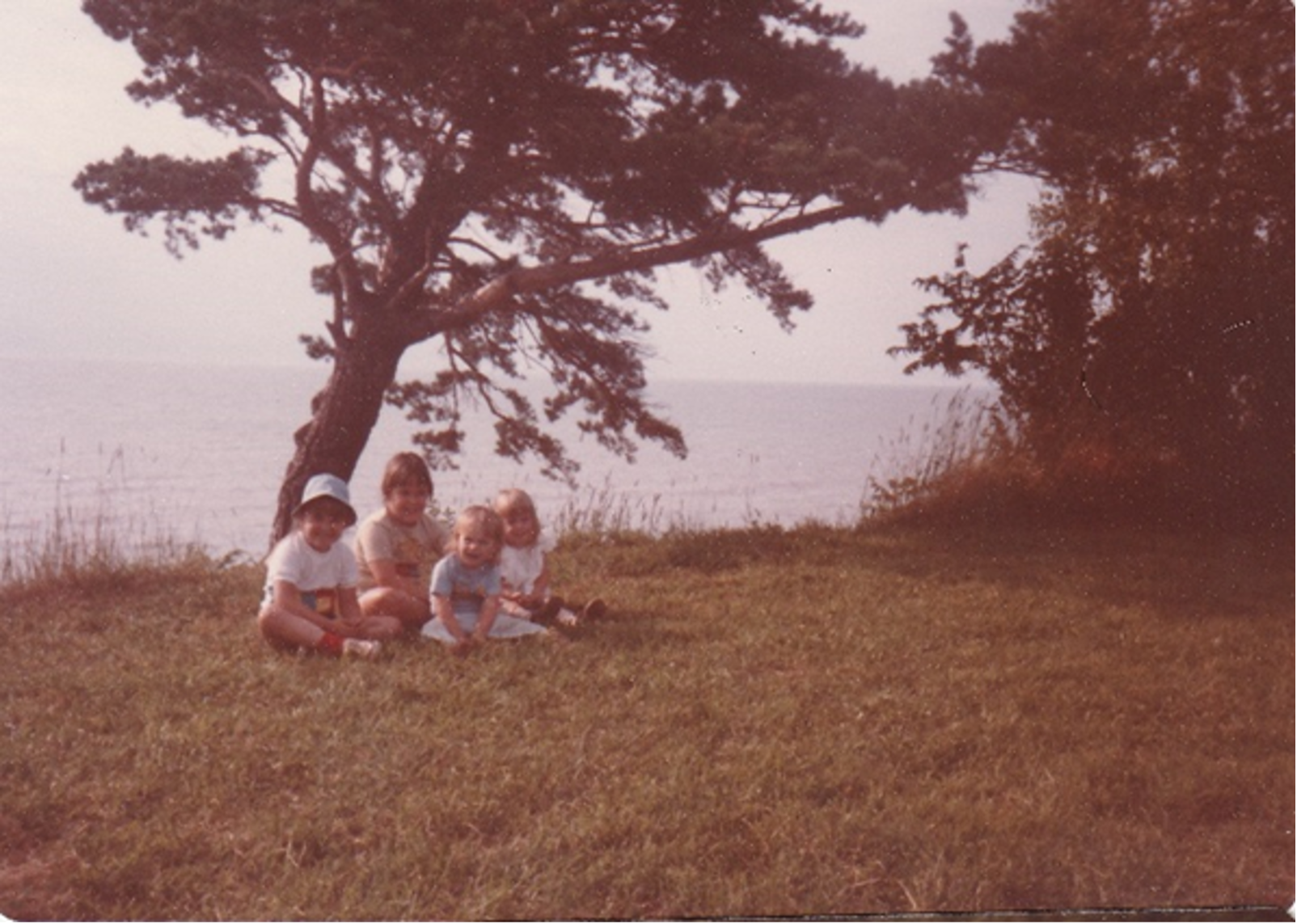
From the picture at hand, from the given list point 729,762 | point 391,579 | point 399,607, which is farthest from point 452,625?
point 729,762

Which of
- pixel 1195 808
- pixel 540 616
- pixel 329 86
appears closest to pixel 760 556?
pixel 540 616

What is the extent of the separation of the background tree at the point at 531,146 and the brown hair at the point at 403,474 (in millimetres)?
1075

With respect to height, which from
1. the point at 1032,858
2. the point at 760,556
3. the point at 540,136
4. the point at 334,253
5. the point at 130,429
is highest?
the point at 540,136

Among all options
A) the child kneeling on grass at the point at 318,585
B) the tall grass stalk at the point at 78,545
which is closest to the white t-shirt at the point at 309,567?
the child kneeling on grass at the point at 318,585

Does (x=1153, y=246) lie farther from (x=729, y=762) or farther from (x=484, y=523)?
(x=484, y=523)

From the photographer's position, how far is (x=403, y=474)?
5742 millimetres

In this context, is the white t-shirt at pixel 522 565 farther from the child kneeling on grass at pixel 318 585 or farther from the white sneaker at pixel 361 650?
the white sneaker at pixel 361 650

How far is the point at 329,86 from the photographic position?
5.80 m

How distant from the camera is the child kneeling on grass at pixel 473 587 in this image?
523cm

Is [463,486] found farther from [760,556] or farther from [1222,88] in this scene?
[1222,88]

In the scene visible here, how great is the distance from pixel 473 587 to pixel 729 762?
6.95 feet

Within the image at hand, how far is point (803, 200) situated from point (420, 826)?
10.5 ft

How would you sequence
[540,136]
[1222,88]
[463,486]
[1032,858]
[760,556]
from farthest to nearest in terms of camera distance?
[463,486]
[760,556]
[540,136]
[1222,88]
[1032,858]

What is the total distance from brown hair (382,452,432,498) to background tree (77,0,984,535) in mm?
1075
